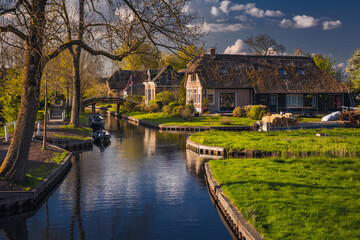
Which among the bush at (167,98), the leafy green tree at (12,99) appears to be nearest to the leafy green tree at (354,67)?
the bush at (167,98)

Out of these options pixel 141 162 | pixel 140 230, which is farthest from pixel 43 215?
pixel 141 162

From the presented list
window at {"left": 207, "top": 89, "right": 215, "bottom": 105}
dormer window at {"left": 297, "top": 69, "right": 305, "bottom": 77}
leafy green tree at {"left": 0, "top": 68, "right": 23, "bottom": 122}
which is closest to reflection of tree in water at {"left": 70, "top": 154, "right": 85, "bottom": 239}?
leafy green tree at {"left": 0, "top": 68, "right": 23, "bottom": 122}

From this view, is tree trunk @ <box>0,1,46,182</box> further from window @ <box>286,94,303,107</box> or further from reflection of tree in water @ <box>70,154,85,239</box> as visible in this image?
window @ <box>286,94,303,107</box>

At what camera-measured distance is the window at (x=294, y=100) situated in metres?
51.5

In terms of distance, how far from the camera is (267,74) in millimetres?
52469

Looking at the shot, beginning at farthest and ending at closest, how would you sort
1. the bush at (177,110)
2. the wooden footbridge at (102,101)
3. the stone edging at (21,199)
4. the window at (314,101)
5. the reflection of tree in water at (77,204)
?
the wooden footbridge at (102,101) → the window at (314,101) → the bush at (177,110) → the stone edging at (21,199) → the reflection of tree in water at (77,204)

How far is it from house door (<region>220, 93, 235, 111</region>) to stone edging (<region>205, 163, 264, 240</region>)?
114 feet

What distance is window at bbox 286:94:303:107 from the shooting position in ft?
169

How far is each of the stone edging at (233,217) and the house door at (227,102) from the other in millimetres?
34730

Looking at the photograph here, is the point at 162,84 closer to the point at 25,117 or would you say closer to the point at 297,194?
the point at 25,117

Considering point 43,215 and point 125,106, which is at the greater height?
point 125,106

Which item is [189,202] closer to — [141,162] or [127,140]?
[141,162]

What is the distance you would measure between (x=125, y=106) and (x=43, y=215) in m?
54.1

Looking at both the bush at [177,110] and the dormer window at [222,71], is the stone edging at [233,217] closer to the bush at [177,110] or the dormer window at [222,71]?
the bush at [177,110]
